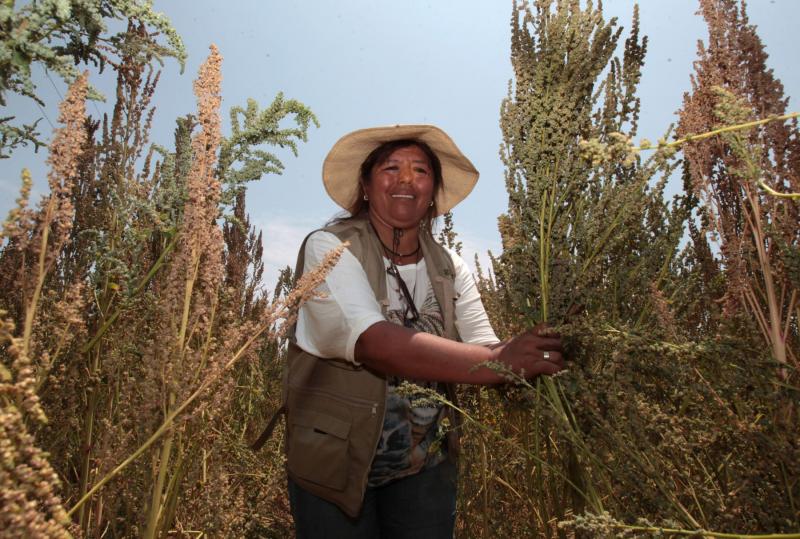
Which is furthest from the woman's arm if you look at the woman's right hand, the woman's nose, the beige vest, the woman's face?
the woman's nose

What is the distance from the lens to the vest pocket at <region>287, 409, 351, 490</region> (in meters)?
2.14

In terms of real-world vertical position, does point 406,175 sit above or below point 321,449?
above

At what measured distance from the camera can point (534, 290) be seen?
2.19 meters

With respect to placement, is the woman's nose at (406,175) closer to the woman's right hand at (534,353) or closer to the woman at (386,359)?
the woman at (386,359)

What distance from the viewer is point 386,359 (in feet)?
6.70

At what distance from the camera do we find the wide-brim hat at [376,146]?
2.70 metres

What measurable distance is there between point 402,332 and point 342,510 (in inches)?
28.9

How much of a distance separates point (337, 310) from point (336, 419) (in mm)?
414

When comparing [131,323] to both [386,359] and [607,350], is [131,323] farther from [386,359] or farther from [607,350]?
[607,350]

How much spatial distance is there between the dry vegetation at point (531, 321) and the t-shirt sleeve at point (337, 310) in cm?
32

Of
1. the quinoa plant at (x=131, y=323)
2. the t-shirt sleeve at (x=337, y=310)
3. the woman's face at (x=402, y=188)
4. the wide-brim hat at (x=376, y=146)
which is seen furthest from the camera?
the wide-brim hat at (x=376, y=146)

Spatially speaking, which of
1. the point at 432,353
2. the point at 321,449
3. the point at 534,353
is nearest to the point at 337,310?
the point at 432,353

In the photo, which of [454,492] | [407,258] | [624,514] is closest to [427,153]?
[407,258]

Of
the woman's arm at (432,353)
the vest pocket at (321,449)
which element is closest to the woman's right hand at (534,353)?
the woman's arm at (432,353)
